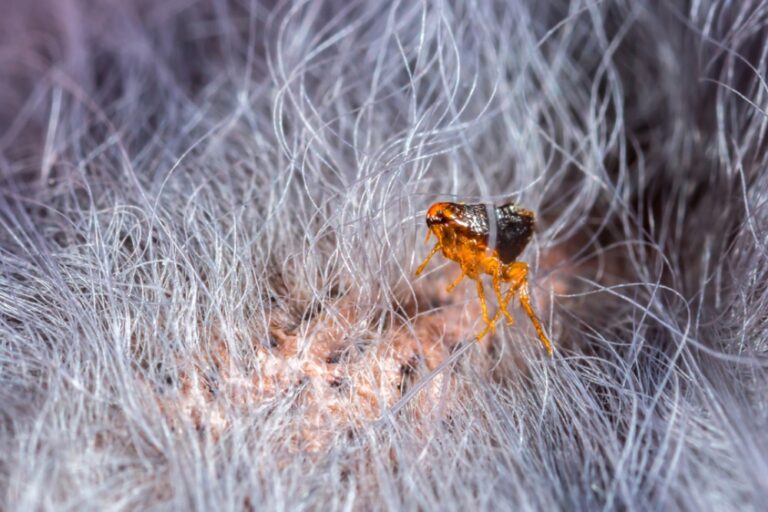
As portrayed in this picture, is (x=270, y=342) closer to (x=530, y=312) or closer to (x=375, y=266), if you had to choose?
(x=375, y=266)

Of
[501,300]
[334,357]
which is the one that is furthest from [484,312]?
[334,357]

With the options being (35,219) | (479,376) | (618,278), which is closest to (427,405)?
(479,376)

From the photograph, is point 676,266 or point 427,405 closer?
point 427,405

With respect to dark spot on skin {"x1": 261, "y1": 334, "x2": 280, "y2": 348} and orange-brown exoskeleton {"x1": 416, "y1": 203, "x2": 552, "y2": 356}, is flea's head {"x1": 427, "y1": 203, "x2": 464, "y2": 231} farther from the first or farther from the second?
dark spot on skin {"x1": 261, "y1": 334, "x2": 280, "y2": 348}

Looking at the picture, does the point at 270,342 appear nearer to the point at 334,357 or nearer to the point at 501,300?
the point at 334,357

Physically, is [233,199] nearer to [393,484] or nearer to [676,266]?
[393,484]

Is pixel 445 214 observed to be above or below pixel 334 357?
above

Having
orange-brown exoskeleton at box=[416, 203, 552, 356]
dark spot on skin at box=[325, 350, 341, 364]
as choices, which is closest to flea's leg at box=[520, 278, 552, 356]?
orange-brown exoskeleton at box=[416, 203, 552, 356]
